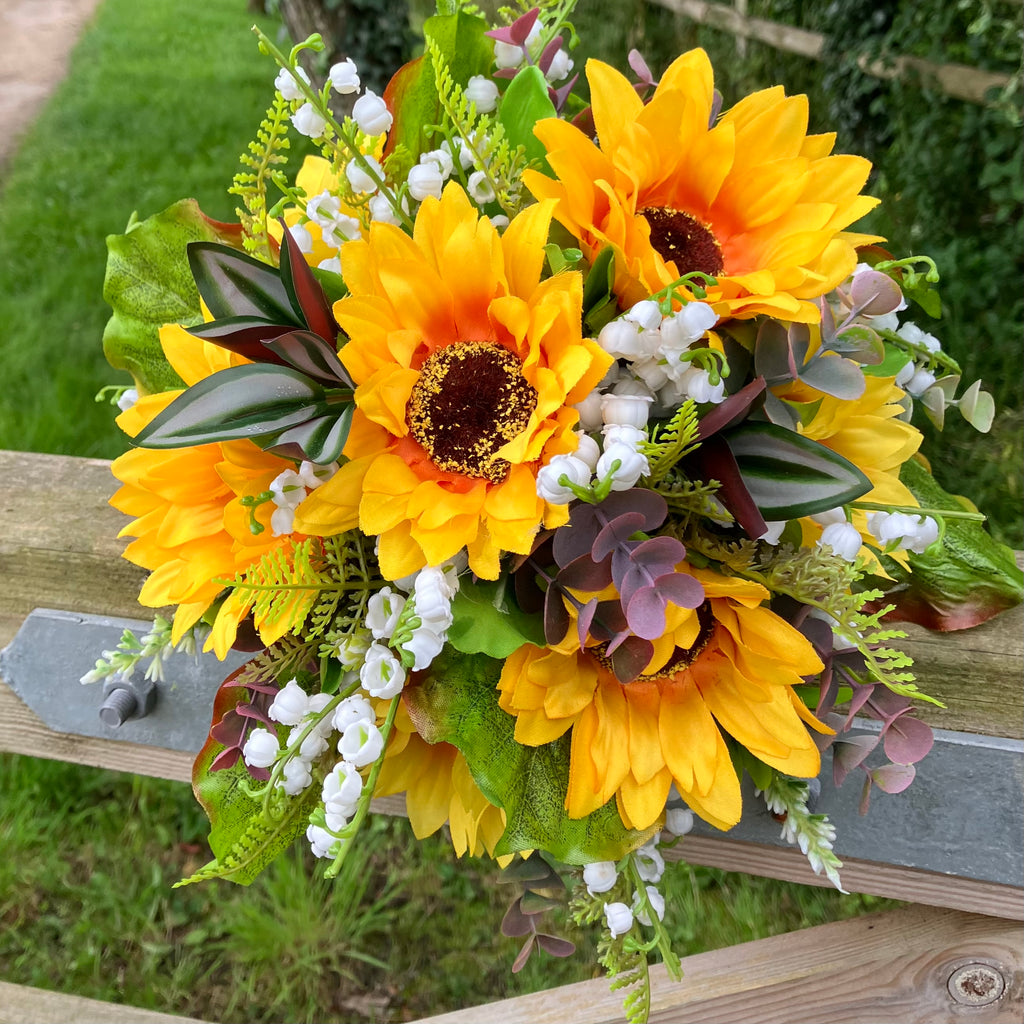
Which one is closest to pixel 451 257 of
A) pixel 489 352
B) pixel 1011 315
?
pixel 489 352

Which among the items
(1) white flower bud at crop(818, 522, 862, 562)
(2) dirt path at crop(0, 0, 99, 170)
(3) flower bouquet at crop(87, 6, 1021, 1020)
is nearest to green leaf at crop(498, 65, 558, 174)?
(3) flower bouquet at crop(87, 6, 1021, 1020)

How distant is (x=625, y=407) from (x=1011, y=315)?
2.04 metres

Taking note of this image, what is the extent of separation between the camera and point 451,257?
1.74 feet

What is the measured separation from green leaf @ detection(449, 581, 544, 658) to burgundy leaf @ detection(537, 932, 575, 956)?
0.34 meters

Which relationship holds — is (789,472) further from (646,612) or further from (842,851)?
(842,851)

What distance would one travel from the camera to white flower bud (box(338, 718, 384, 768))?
0.55 m

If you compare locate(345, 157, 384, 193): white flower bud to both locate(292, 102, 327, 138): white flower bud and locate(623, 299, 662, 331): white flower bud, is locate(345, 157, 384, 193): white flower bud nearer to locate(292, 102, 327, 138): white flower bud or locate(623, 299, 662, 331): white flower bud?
locate(292, 102, 327, 138): white flower bud

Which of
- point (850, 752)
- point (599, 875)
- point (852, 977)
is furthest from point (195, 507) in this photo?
point (852, 977)

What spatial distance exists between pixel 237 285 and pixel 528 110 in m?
0.24

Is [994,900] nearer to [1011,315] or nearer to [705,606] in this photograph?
[705,606]

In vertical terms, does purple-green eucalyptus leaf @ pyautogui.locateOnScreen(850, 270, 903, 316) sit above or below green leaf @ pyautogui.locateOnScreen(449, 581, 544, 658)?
above

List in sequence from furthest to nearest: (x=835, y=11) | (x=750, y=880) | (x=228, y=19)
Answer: (x=228, y=19), (x=835, y=11), (x=750, y=880)

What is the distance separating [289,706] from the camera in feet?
1.90

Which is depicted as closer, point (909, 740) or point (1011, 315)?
point (909, 740)
